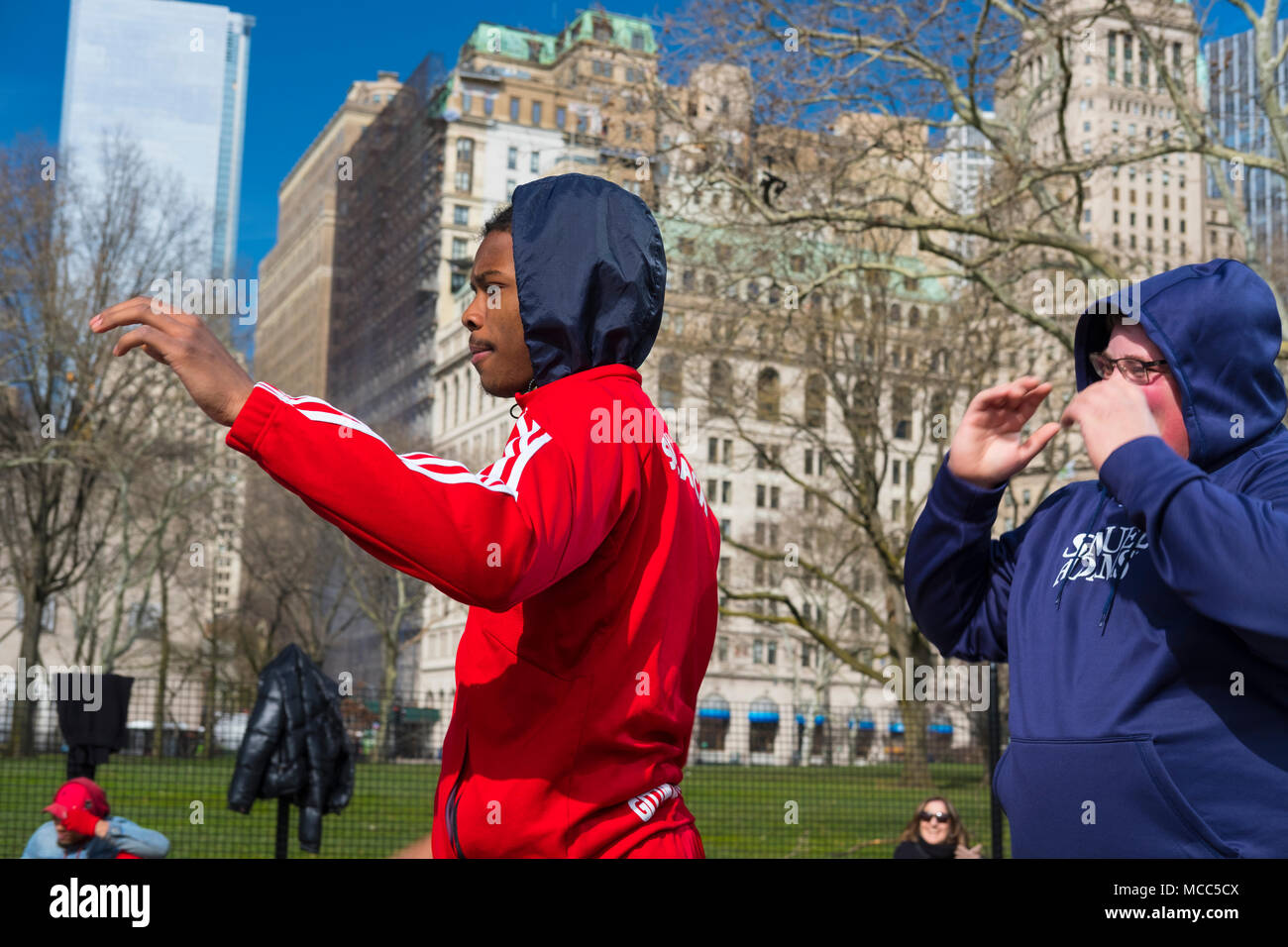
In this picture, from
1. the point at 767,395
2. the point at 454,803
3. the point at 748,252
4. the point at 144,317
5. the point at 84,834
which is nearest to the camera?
the point at 144,317

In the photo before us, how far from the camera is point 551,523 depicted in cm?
184

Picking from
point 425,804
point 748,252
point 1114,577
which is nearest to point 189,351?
point 1114,577

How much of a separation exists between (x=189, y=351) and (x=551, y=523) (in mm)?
588

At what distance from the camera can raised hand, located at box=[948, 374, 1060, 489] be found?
8.92 feet

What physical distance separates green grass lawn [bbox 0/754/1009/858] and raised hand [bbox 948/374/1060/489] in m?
11.9

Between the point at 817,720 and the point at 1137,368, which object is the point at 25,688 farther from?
the point at 1137,368

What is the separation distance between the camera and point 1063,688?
93.7 inches

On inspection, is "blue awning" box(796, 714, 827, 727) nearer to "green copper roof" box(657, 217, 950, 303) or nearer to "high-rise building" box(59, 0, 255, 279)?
"green copper roof" box(657, 217, 950, 303)

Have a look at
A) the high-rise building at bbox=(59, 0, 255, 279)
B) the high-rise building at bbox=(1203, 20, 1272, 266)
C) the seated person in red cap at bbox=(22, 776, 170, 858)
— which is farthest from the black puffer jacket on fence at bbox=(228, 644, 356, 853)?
the high-rise building at bbox=(59, 0, 255, 279)

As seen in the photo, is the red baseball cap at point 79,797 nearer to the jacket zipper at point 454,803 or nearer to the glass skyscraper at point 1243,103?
the jacket zipper at point 454,803

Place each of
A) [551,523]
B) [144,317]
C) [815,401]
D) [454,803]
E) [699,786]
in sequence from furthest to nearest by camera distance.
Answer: [815,401] → [699,786] → [454,803] → [144,317] → [551,523]

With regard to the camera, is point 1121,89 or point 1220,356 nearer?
point 1220,356

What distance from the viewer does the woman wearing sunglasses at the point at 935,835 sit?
9406 millimetres
